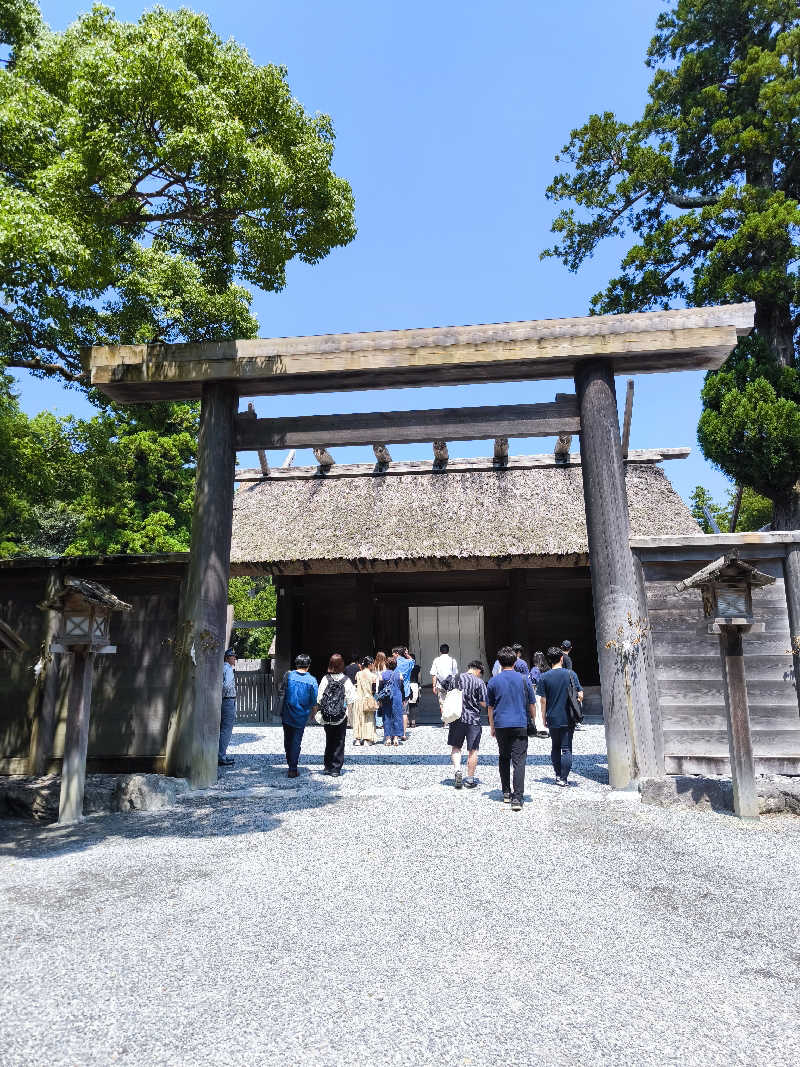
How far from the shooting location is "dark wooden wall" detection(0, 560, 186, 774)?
22.4 ft

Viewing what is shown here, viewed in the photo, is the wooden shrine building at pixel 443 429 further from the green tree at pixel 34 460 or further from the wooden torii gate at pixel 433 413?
the green tree at pixel 34 460

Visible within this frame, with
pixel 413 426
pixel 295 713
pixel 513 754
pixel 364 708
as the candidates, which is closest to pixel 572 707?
pixel 513 754

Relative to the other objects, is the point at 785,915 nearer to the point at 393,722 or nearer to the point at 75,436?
the point at 393,722

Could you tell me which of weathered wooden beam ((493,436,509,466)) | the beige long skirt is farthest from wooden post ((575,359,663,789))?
weathered wooden beam ((493,436,509,466))

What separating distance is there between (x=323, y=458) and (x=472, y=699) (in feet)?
35.7

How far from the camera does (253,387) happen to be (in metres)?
7.50

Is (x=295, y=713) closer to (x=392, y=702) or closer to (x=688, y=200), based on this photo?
(x=392, y=702)

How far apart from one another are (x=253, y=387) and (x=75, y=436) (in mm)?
3184

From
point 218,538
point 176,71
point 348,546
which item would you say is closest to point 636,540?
point 218,538

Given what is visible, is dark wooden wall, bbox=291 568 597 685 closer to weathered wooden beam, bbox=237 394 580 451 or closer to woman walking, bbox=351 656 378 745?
woman walking, bbox=351 656 378 745

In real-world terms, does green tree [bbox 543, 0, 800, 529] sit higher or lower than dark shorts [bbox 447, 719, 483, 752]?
higher

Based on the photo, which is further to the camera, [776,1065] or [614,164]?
[614,164]

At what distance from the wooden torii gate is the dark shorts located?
1.31m

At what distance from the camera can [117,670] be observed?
23.1ft
